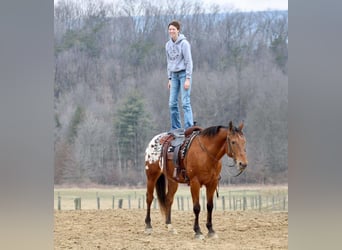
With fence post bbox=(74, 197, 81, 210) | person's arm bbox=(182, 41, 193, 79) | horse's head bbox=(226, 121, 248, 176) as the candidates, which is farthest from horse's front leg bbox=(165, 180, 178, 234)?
person's arm bbox=(182, 41, 193, 79)

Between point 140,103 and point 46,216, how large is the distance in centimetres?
163

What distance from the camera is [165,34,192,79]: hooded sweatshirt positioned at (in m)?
6.89

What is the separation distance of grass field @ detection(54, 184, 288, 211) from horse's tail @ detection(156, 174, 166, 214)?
0.30 ft

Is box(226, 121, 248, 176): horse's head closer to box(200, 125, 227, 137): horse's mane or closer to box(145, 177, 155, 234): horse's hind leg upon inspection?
box(200, 125, 227, 137): horse's mane

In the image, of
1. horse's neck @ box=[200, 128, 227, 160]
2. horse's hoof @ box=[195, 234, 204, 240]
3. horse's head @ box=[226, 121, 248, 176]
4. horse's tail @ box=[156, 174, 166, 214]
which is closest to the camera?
horse's head @ box=[226, 121, 248, 176]

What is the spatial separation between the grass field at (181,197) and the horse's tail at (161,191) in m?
0.09

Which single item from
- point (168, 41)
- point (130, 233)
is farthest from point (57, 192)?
point (168, 41)

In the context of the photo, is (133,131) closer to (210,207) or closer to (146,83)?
(146,83)

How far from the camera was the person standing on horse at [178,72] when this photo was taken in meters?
6.89

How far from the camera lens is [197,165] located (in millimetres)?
6699

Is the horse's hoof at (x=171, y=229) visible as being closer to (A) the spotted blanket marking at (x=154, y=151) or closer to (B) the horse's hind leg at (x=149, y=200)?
(B) the horse's hind leg at (x=149, y=200)

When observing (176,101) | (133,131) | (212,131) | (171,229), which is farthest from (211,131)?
(171,229)

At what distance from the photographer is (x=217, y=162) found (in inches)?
263

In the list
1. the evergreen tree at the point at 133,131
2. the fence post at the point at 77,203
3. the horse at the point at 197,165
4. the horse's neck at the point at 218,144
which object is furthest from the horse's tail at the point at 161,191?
the fence post at the point at 77,203
